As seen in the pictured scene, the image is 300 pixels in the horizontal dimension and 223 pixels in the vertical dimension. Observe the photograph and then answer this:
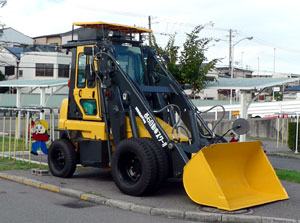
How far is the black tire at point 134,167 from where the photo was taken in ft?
30.6

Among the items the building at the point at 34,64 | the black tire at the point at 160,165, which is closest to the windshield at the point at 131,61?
the black tire at the point at 160,165

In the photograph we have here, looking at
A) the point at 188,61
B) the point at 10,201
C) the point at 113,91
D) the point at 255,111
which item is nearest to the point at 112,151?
the point at 113,91

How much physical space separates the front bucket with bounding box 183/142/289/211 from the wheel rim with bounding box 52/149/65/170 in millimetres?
3990

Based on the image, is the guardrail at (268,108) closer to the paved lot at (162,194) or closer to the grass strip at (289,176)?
the grass strip at (289,176)

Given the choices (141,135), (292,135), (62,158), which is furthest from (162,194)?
(292,135)

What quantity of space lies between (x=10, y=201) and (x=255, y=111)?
28.3m

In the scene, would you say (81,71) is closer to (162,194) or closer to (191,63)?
(162,194)

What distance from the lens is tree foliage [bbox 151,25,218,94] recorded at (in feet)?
57.4

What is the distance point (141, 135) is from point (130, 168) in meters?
0.76

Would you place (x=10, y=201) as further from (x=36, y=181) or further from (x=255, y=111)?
(x=255, y=111)

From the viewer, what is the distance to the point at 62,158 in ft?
38.9

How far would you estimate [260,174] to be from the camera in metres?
9.80

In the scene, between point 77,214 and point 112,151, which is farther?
point 112,151

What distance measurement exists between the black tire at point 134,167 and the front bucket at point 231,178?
769 millimetres
